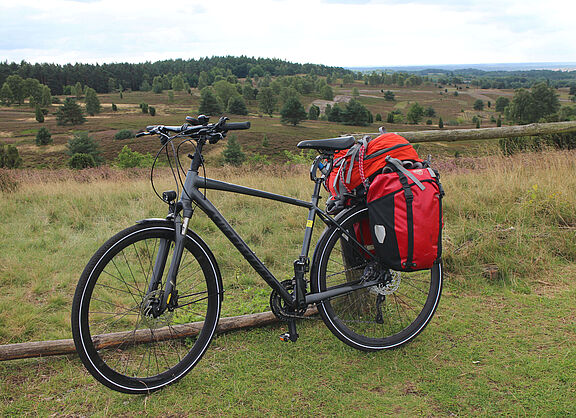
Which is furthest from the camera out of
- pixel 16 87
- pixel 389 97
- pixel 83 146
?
pixel 389 97

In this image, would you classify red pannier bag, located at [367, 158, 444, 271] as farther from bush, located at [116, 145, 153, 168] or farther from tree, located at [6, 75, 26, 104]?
tree, located at [6, 75, 26, 104]

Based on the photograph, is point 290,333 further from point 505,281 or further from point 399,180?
point 505,281

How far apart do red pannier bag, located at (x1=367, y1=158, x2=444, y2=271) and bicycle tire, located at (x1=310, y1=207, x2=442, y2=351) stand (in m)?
0.30

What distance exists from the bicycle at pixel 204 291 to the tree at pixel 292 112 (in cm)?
7309

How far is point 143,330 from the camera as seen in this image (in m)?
3.05

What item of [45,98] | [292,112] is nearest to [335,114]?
[292,112]

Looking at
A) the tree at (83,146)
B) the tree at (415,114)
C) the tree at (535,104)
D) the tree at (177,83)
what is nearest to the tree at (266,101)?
the tree at (415,114)

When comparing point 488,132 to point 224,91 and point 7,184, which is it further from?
point 224,91

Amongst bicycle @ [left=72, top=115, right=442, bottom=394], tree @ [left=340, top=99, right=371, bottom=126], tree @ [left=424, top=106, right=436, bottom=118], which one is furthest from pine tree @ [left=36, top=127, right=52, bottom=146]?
tree @ [left=424, top=106, right=436, bottom=118]

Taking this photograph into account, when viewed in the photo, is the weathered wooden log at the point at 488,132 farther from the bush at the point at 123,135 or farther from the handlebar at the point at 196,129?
the bush at the point at 123,135

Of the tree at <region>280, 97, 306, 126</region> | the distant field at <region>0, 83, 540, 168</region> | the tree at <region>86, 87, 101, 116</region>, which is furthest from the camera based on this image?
the tree at <region>86, 87, 101, 116</region>

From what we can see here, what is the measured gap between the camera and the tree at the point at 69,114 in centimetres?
7694

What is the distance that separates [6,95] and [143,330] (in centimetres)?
11451

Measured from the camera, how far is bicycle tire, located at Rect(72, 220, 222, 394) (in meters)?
2.39
